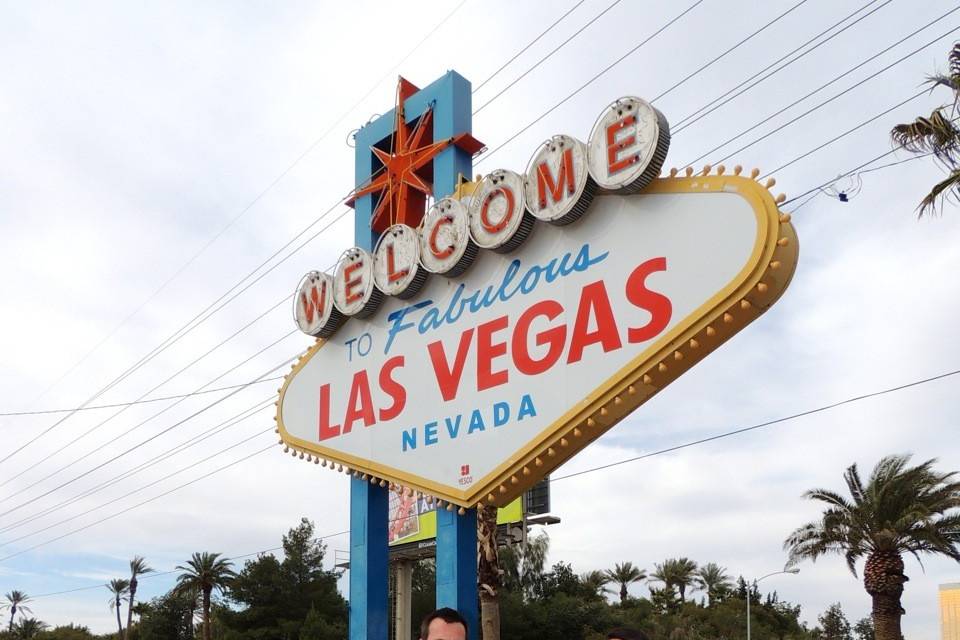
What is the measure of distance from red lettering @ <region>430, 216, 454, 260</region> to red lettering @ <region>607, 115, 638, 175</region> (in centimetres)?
248

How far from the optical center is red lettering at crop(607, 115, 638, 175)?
9.37 m

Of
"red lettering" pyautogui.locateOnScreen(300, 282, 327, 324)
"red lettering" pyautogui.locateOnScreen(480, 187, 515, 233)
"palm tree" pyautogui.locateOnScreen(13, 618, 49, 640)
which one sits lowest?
"palm tree" pyautogui.locateOnScreen(13, 618, 49, 640)

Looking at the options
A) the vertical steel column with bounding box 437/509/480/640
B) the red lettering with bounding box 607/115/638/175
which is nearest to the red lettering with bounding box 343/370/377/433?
the vertical steel column with bounding box 437/509/480/640

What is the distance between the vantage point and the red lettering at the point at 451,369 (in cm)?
1094

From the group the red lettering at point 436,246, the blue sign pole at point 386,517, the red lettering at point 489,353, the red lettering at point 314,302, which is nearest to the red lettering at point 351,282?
the red lettering at point 314,302

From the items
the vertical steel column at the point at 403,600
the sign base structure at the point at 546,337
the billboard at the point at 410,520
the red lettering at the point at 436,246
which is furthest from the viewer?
the billboard at the point at 410,520

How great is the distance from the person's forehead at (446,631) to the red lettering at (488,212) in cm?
716

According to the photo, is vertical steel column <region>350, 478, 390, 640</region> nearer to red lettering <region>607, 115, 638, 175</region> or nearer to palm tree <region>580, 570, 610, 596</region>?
red lettering <region>607, 115, 638, 175</region>

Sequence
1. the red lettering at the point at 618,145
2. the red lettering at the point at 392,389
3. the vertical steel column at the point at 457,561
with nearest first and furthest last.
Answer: the red lettering at the point at 618,145
the vertical steel column at the point at 457,561
the red lettering at the point at 392,389

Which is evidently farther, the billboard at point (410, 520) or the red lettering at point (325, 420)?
the billboard at point (410, 520)

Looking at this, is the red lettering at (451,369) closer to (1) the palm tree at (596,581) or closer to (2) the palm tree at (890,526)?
(2) the palm tree at (890,526)

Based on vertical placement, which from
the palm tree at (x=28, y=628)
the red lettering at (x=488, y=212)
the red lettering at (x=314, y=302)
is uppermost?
the red lettering at (x=488, y=212)

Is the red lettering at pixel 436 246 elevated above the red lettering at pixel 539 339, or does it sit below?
above

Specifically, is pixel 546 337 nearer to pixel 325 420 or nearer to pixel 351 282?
pixel 351 282
